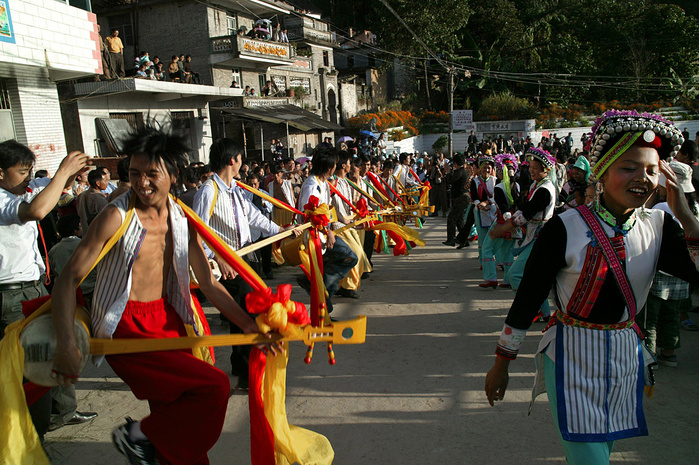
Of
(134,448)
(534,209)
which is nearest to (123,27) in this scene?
(534,209)

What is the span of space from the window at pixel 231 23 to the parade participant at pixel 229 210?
2139 centimetres

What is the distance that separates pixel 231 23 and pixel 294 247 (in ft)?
72.0

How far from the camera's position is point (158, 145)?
2.51 metres

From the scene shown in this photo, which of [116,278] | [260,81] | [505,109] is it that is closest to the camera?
[116,278]

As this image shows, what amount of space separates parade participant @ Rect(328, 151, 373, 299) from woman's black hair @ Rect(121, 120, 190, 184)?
352 cm

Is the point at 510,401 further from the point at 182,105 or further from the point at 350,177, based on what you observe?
the point at 182,105

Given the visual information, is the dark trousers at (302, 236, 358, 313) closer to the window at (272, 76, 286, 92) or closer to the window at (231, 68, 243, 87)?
the window at (231, 68, 243, 87)

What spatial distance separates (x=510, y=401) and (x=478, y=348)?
1080 millimetres

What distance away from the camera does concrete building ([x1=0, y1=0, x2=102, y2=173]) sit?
980 centimetres

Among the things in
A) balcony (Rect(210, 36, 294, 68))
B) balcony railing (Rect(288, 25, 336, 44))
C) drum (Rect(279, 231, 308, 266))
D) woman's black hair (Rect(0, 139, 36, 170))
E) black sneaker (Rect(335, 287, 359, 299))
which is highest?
balcony railing (Rect(288, 25, 336, 44))

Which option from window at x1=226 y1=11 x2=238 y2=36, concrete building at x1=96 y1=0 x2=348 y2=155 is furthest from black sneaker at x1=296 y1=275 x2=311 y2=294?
window at x1=226 y1=11 x2=238 y2=36

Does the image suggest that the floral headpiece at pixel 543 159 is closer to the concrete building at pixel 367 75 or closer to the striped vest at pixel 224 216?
the striped vest at pixel 224 216

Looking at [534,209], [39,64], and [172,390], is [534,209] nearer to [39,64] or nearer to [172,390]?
[172,390]

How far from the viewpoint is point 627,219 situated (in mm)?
2123
